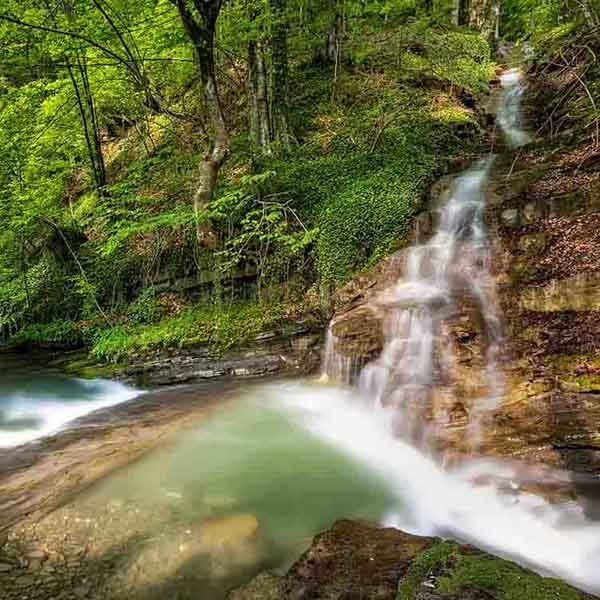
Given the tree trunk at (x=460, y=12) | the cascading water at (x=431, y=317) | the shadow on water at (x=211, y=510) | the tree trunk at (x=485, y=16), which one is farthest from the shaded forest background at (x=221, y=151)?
the tree trunk at (x=460, y=12)

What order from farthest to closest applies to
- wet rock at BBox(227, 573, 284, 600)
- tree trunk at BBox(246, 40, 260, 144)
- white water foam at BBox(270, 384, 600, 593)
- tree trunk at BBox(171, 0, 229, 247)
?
tree trunk at BBox(246, 40, 260, 144) → tree trunk at BBox(171, 0, 229, 247) → white water foam at BBox(270, 384, 600, 593) → wet rock at BBox(227, 573, 284, 600)

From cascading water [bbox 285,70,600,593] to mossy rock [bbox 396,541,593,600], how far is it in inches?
31.9

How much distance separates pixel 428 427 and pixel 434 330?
1259 millimetres

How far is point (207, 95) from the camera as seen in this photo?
27.9 ft

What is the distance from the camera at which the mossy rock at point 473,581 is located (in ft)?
8.84

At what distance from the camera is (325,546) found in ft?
11.1

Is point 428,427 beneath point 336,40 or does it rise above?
beneath

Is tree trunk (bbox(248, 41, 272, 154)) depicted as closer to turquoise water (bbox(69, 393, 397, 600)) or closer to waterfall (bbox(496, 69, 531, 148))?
waterfall (bbox(496, 69, 531, 148))

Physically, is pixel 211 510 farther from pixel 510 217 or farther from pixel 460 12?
pixel 460 12

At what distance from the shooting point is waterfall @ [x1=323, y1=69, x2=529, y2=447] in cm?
518

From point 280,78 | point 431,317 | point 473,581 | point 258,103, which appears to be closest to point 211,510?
point 473,581

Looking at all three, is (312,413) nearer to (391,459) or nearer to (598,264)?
(391,459)

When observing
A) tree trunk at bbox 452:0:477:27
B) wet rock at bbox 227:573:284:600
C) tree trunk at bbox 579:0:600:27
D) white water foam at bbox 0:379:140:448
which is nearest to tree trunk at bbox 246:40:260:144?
white water foam at bbox 0:379:140:448

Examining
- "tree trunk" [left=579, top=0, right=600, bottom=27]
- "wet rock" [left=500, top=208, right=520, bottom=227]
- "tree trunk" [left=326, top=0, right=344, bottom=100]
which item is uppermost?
"tree trunk" [left=326, top=0, right=344, bottom=100]
